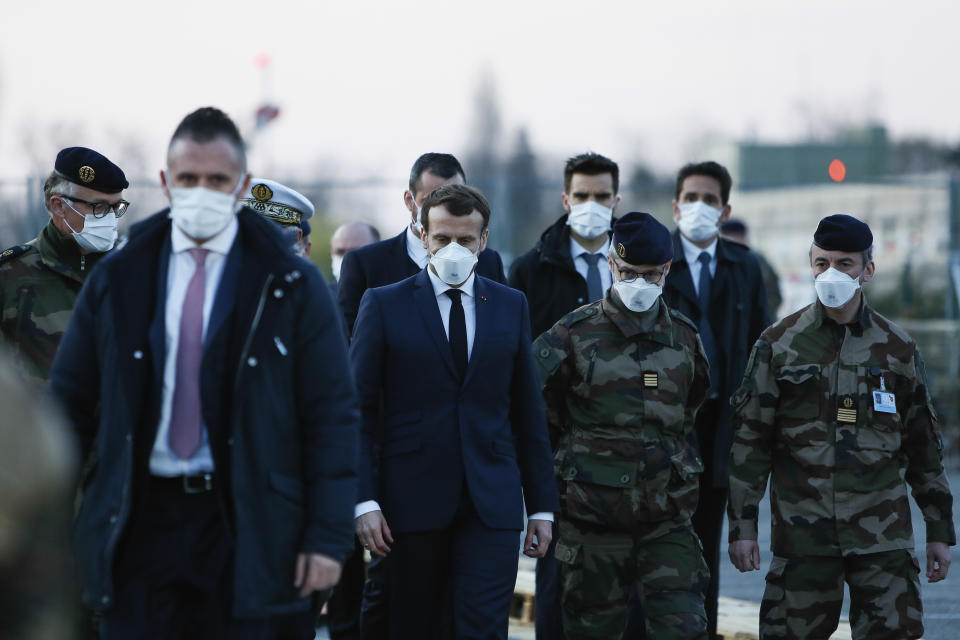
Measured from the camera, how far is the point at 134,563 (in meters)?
3.82

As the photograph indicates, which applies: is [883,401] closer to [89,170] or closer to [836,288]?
[836,288]

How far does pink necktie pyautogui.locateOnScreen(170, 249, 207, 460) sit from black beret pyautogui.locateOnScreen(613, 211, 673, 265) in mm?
2644

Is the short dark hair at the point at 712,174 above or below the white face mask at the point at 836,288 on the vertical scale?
above

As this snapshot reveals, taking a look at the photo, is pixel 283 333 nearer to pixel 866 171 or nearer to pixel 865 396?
pixel 865 396

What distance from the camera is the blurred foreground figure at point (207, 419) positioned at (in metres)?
3.77

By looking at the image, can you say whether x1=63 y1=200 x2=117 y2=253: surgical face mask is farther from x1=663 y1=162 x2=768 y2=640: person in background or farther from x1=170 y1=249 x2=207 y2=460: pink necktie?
x1=663 y1=162 x2=768 y2=640: person in background

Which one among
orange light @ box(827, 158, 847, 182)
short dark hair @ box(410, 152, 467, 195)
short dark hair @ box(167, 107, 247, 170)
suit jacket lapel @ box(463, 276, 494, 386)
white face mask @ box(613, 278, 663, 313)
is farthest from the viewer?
orange light @ box(827, 158, 847, 182)

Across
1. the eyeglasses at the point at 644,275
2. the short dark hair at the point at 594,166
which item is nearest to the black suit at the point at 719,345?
the short dark hair at the point at 594,166

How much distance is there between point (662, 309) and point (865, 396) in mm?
981

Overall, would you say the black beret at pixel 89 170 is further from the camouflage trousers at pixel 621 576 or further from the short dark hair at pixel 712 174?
the short dark hair at pixel 712 174

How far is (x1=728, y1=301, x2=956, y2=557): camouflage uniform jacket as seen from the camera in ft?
19.0

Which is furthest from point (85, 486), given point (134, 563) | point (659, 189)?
point (659, 189)

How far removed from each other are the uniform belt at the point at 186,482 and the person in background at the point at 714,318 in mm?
3523

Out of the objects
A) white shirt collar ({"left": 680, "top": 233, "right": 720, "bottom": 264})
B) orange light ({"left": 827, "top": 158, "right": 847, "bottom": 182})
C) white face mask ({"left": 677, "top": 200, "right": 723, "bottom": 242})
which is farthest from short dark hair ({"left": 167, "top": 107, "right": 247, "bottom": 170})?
orange light ({"left": 827, "top": 158, "right": 847, "bottom": 182})
